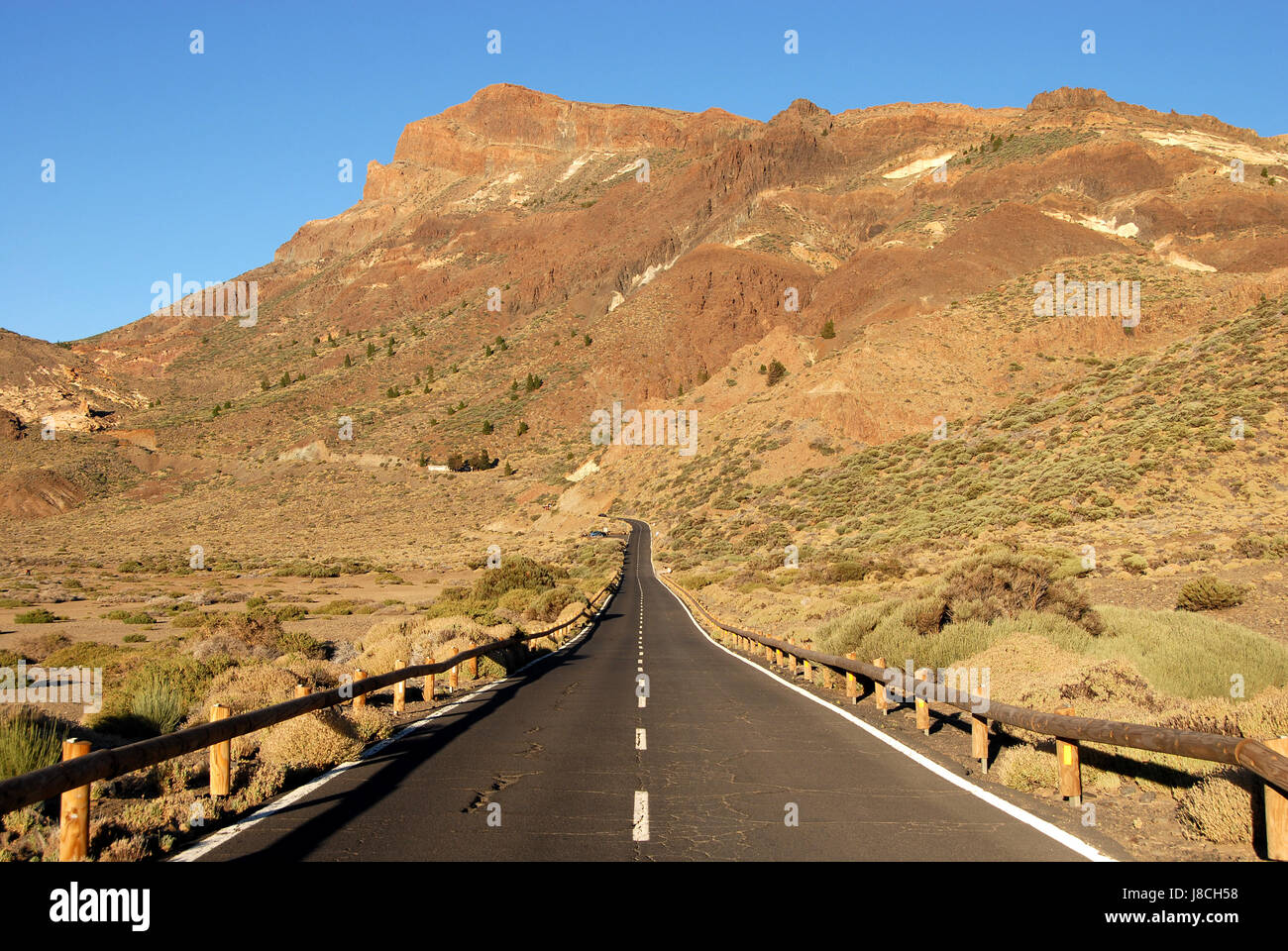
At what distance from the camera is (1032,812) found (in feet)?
21.6

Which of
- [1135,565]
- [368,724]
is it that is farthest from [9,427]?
[1135,565]

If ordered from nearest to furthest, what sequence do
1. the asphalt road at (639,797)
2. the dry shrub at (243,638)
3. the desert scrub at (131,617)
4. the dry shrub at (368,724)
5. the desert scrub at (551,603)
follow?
the asphalt road at (639,797)
the dry shrub at (368,724)
the dry shrub at (243,638)
the desert scrub at (551,603)
the desert scrub at (131,617)

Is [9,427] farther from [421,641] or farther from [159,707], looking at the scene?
[159,707]

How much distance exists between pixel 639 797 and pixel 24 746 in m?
5.36

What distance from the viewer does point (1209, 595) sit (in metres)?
18.9

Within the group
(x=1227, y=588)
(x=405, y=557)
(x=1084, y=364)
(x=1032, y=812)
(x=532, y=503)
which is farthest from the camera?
Answer: (x=532, y=503)

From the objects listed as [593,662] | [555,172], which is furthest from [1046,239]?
[555,172]

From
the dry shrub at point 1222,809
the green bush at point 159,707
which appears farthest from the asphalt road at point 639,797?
the green bush at point 159,707

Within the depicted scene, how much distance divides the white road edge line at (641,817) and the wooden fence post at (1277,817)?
3.85 meters

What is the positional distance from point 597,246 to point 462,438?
51192 mm

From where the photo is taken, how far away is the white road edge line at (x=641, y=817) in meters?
6.00

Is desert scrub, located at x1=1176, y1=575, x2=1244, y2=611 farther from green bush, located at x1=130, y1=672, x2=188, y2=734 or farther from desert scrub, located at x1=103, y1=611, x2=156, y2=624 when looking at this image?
desert scrub, located at x1=103, y1=611, x2=156, y2=624

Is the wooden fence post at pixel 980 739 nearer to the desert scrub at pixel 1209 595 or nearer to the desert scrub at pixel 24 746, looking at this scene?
the desert scrub at pixel 24 746
